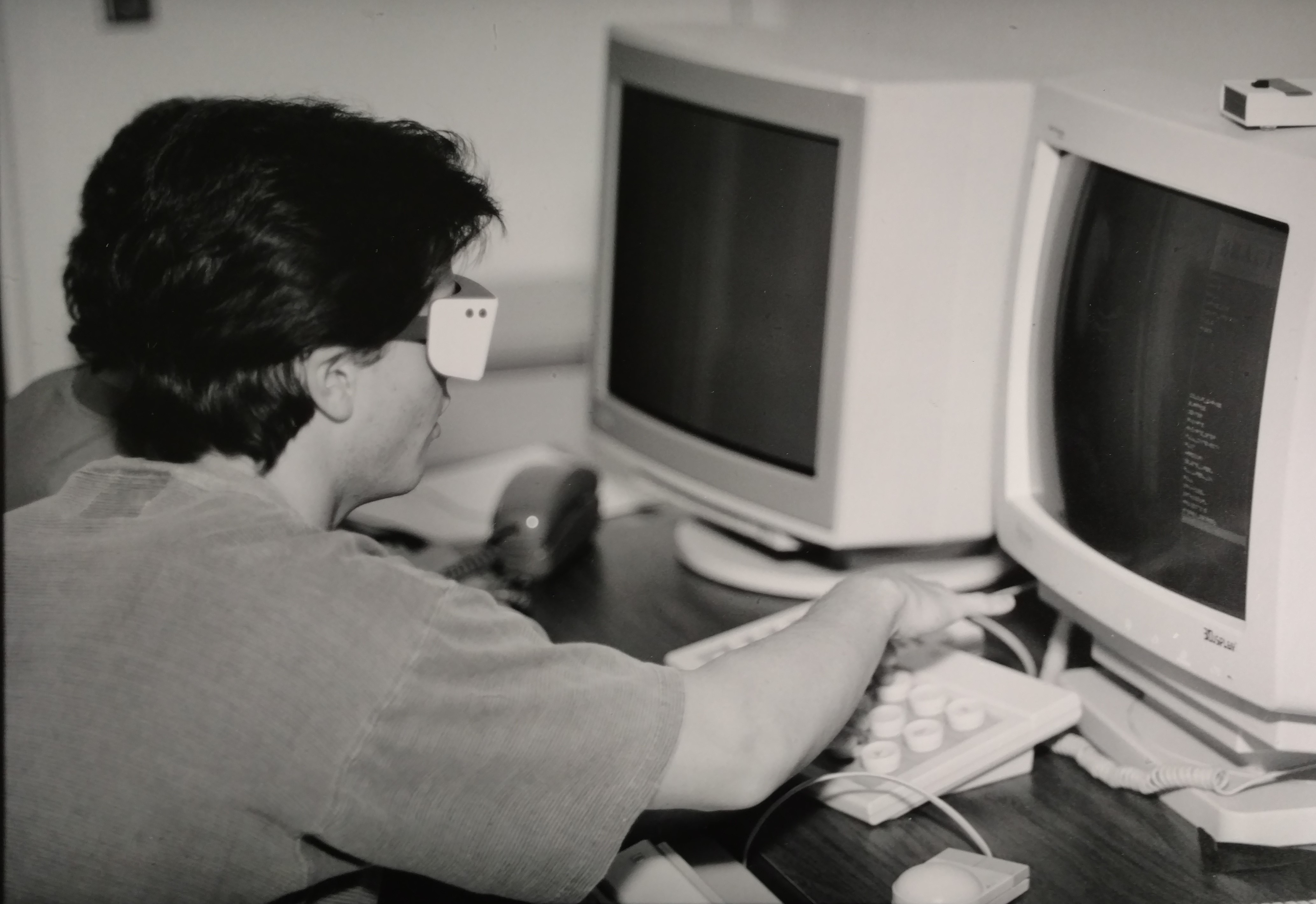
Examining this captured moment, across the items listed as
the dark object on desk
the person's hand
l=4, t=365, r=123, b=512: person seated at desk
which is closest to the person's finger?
the person's hand

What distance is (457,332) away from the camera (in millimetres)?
957

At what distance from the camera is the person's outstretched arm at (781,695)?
0.83m

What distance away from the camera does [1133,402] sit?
1043 mm

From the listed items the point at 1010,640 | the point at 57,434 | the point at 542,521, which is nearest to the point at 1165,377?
the point at 1010,640

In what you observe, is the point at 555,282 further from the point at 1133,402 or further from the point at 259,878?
the point at 259,878

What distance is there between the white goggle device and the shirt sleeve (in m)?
0.21

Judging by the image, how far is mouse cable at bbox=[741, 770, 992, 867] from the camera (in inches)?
39.1

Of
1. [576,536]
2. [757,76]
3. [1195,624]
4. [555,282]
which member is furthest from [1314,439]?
[555,282]

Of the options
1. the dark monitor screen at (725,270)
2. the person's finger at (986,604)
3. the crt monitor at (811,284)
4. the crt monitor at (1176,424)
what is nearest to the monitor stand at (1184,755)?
the crt monitor at (1176,424)

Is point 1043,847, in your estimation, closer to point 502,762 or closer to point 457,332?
point 502,762

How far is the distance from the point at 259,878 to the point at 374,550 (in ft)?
0.78

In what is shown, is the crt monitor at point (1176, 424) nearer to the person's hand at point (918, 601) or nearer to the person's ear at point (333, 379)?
the person's hand at point (918, 601)

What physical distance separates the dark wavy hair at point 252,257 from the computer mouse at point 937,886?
512 millimetres

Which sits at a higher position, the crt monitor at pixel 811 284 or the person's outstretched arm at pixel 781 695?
the crt monitor at pixel 811 284
